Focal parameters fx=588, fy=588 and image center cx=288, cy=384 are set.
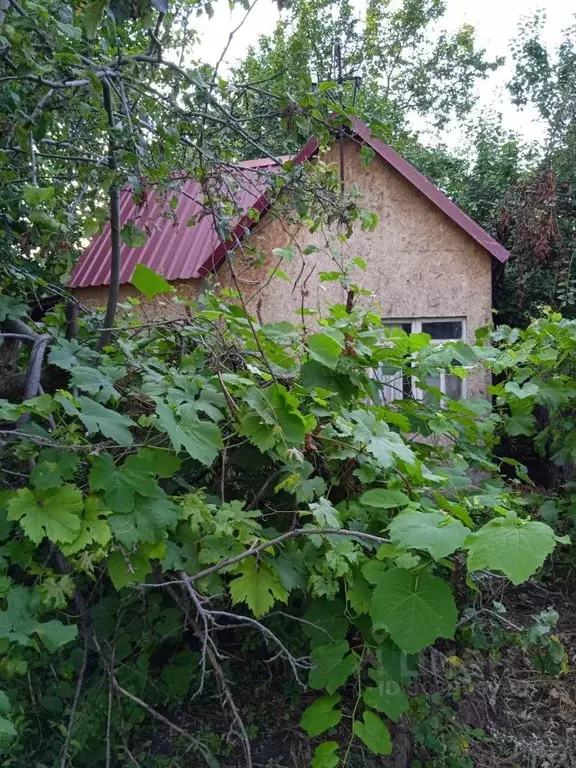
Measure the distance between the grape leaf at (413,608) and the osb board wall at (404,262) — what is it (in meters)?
6.29

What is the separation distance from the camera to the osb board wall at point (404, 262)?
793 centimetres

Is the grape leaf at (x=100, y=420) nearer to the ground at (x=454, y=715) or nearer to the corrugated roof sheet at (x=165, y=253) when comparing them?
the ground at (x=454, y=715)

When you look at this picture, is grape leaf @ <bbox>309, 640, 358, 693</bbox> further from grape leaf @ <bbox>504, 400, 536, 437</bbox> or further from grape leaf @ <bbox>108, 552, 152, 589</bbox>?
grape leaf @ <bbox>504, 400, 536, 437</bbox>

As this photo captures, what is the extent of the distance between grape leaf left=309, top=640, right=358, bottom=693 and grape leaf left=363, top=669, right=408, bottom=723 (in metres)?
0.10

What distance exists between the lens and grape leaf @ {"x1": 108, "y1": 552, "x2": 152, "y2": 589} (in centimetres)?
180

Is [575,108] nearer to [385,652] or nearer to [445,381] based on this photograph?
[445,381]

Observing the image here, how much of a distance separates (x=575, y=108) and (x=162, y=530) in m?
9.66

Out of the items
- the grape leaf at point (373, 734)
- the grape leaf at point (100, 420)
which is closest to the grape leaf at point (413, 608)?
the grape leaf at point (373, 734)

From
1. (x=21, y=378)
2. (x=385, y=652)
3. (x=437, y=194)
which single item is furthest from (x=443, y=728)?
(x=437, y=194)

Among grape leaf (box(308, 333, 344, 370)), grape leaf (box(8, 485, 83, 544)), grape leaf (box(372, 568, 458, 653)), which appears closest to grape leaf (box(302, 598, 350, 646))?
grape leaf (box(372, 568, 458, 653))

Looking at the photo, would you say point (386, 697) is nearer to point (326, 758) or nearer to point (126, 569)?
point (326, 758)

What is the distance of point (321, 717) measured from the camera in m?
2.18

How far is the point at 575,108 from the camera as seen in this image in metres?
8.84

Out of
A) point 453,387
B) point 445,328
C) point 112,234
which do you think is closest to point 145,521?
point 112,234
